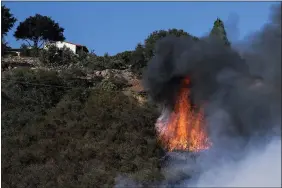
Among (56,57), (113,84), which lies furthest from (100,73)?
(56,57)

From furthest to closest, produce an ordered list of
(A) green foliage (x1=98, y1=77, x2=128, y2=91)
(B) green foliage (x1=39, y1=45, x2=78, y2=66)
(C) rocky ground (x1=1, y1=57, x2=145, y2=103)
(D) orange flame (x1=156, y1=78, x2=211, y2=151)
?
(B) green foliage (x1=39, y1=45, x2=78, y2=66)
(A) green foliage (x1=98, y1=77, x2=128, y2=91)
(C) rocky ground (x1=1, y1=57, x2=145, y2=103)
(D) orange flame (x1=156, y1=78, x2=211, y2=151)

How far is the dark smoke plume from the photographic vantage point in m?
19.7

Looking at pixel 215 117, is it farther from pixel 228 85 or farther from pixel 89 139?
pixel 89 139

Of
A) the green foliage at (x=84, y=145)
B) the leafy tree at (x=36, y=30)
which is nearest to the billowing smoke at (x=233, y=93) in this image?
the green foliage at (x=84, y=145)

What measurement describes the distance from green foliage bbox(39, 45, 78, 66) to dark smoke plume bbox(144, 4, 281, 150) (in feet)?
115

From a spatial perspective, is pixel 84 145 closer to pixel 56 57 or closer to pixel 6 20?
pixel 56 57

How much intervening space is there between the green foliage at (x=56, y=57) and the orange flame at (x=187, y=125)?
112 ft

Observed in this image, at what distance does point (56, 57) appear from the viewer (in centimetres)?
5869

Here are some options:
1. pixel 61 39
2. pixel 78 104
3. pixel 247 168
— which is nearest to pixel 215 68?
pixel 247 168

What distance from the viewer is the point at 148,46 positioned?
52031mm

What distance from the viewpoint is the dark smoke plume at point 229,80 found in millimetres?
19734

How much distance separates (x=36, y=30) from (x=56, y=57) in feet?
53.5

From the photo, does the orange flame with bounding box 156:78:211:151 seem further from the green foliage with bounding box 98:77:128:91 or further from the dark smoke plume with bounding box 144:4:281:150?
the green foliage with bounding box 98:77:128:91

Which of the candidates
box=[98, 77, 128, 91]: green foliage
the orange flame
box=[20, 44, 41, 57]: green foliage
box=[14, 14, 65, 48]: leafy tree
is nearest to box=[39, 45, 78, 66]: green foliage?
box=[20, 44, 41, 57]: green foliage
